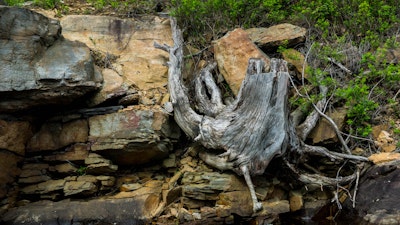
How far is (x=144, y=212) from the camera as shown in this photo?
214 inches

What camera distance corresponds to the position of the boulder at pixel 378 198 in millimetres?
4598

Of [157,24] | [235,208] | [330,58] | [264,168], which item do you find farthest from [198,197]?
[157,24]

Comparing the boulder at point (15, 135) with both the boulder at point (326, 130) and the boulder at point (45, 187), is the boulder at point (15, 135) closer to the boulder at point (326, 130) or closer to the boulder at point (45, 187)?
the boulder at point (45, 187)

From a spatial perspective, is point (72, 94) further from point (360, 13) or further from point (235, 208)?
point (360, 13)

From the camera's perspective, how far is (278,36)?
7316 mm

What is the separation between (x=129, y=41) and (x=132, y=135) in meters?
2.61

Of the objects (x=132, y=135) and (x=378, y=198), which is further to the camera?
(x=132, y=135)

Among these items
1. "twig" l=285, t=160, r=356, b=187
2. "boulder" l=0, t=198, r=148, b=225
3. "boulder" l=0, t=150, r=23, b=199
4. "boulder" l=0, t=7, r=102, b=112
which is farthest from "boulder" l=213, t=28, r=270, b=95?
"boulder" l=0, t=150, r=23, b=199

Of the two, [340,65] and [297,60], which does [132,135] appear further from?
[340,65]

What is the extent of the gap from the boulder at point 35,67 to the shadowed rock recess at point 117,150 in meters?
0.02

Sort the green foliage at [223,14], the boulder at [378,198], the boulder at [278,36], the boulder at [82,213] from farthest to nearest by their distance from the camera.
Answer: the green foliage at [223,14], the boulder at [278,36], the boulder at [82,213], the boulder at [378,198]

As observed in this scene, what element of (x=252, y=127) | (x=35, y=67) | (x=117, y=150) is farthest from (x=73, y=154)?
(x=252, y=127)

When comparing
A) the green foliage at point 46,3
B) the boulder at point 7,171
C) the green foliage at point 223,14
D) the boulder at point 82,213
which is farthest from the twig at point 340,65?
the green foliage at point 46,3

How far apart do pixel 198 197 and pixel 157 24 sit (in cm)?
425
